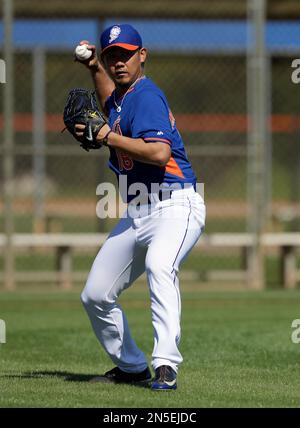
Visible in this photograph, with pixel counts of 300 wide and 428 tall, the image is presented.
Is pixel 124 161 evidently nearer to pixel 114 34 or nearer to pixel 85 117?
pixel 85 117

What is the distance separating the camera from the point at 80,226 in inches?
886

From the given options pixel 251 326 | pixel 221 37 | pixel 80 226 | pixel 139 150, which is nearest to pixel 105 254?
pixel 139 150

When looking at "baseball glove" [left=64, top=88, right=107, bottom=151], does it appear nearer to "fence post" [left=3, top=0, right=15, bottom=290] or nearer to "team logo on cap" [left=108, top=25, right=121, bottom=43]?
"team logo on cap" [left=108, top=25, right=121, bottom=43]

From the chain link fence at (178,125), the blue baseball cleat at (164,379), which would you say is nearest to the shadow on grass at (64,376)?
the blue baseball cleat at (164,379)

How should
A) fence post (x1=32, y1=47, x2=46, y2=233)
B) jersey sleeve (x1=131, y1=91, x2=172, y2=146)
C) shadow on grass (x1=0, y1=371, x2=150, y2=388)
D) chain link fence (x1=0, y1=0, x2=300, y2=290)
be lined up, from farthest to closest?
chain link fence (x1=0, y1=0, x2=300, y2=290) < fence post (x1=32, y1=47, x2=46, y2=233) < shadow on grass (x1=0, y1=371, x2=150, y2=388) < jersey sleeve (x1=131, y1=91, x2=172, y2=146)

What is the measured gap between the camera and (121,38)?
6719mm

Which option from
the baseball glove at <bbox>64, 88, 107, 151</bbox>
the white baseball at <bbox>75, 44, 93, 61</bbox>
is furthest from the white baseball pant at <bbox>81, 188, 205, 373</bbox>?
the white baseball at <bbox>75, 44, 93, 61</bbox>

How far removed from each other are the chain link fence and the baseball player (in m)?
6.30

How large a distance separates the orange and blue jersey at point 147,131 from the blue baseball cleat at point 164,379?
1.13 metres

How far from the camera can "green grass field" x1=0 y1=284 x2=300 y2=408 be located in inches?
250

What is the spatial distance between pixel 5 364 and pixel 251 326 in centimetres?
326

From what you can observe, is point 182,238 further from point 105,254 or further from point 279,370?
point 279,370

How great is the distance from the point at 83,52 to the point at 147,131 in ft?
3.14

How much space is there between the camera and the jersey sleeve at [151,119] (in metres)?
6.52
